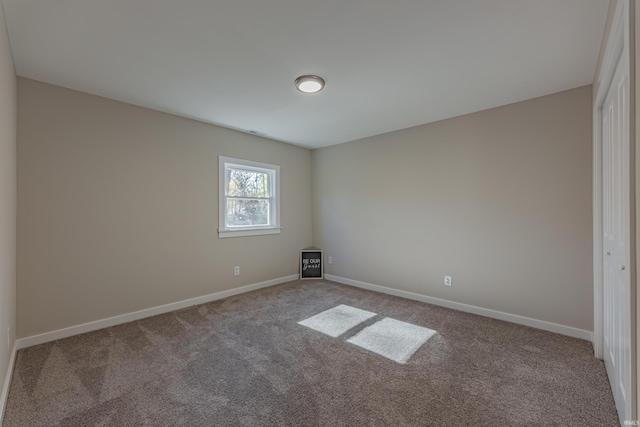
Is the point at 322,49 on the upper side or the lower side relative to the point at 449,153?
upper

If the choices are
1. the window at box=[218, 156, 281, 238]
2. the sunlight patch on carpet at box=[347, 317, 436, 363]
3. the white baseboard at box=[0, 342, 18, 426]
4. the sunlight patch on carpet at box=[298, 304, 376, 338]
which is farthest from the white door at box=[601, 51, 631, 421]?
the window at box=[218, 156, 281, 238]

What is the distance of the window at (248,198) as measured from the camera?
13.5 ft

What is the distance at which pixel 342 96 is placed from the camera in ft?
9.79

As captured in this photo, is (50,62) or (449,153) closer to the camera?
(50,62)

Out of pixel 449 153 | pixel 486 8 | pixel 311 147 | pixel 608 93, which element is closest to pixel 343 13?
pixel 486 8

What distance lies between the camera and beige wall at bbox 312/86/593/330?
279 centimetres

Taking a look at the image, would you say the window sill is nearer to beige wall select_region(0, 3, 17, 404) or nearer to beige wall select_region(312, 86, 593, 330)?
beige wall select_region(312, 86, 593, 330)

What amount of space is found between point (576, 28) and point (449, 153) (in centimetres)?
176

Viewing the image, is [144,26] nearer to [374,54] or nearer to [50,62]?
[50,62]

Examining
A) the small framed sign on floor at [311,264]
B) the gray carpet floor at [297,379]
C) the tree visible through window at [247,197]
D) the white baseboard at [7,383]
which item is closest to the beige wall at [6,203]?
the white baseboard at [7,383]

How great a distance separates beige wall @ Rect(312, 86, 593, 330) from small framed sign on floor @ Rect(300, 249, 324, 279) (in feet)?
1.84

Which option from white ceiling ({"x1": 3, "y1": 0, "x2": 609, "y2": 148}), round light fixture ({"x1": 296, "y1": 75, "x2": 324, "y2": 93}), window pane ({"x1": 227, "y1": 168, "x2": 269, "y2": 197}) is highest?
white ceiling ({"x1": 3, "y1": 0, "x2": 609, "y2": 148})

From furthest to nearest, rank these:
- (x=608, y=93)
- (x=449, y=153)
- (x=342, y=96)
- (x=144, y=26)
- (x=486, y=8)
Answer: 1. (x=449, y=153)
2. (x=342, y=96)
3. (x=608, y=93)
4. (x=144, y=26)
5. (x=486, y=8)

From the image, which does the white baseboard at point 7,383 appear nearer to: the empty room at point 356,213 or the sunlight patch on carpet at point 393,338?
the empty room at point 356,213
